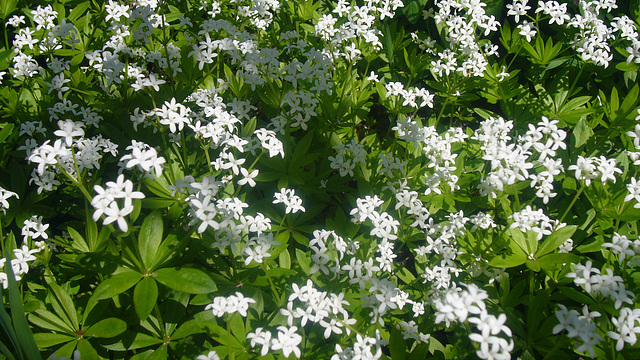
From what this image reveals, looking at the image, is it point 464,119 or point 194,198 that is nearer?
point 194,198

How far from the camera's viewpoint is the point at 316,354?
2.71m

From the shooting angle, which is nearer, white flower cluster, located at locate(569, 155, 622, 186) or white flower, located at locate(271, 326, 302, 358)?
Result: white flower, located at locate(271, 326, 302, 358)

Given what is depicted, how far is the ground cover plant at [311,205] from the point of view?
254 cm

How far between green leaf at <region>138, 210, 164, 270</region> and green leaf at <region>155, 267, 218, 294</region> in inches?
5.4

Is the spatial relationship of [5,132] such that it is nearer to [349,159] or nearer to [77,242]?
[77,242]

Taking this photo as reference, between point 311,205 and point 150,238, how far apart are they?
1518 mm

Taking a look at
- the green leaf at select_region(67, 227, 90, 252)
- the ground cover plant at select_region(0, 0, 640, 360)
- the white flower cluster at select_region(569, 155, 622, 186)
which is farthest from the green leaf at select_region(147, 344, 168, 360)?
the white flower cluster at select_region(569, 155, 622, 186)

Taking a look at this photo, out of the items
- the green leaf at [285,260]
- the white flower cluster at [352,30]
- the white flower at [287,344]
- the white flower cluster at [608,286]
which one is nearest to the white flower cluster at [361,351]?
the white flower at [287,344]

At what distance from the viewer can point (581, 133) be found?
374 cm

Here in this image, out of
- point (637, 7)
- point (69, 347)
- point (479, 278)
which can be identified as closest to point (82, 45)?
point (69, 347)

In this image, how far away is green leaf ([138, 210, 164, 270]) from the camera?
2.68 meters

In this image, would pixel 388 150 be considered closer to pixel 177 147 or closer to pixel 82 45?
pixel 177 147

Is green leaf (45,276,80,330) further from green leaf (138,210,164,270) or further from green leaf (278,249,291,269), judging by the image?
green leaf (278,249,291,269)

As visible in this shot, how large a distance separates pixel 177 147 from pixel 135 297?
1.52 meters
